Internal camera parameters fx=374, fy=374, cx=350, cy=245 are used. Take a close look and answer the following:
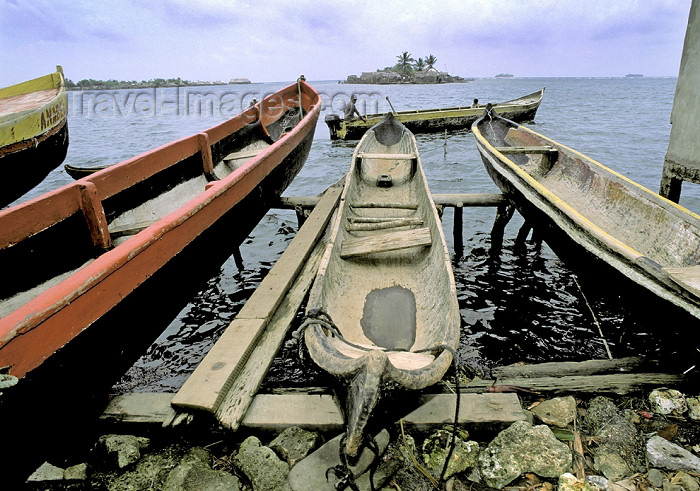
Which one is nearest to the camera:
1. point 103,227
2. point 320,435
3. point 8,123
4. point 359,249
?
point 320,435

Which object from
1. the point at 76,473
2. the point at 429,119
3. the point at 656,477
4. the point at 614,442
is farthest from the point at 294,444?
the point at 429,119

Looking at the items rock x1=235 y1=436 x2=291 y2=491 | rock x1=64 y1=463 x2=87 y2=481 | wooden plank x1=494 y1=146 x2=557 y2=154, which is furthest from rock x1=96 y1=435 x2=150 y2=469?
wooden plank x1=494 y1=146 x2=557 y2=154

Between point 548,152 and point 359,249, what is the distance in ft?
15.9

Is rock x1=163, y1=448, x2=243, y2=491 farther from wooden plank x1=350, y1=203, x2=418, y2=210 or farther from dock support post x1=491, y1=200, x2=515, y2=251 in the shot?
dock support post x1=491, y1=200, x2=515, y2=251

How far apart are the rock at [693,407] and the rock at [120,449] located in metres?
3.80

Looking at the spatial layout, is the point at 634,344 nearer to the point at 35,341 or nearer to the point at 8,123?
the point at 35,341

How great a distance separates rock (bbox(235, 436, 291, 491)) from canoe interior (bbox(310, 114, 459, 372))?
0.81 meters

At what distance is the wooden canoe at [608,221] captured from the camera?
300 centimetres

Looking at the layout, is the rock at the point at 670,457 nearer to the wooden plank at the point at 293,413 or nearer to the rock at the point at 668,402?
the rock at the point at 668,402

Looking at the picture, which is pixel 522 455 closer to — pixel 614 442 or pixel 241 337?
pixel 614 442

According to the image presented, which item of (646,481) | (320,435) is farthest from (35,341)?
(646,481)

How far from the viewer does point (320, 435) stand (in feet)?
8.52

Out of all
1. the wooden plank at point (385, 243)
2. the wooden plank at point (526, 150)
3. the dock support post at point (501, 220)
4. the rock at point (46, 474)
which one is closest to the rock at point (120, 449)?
the rock at point (46, 474)

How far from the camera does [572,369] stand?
10.5 feet
